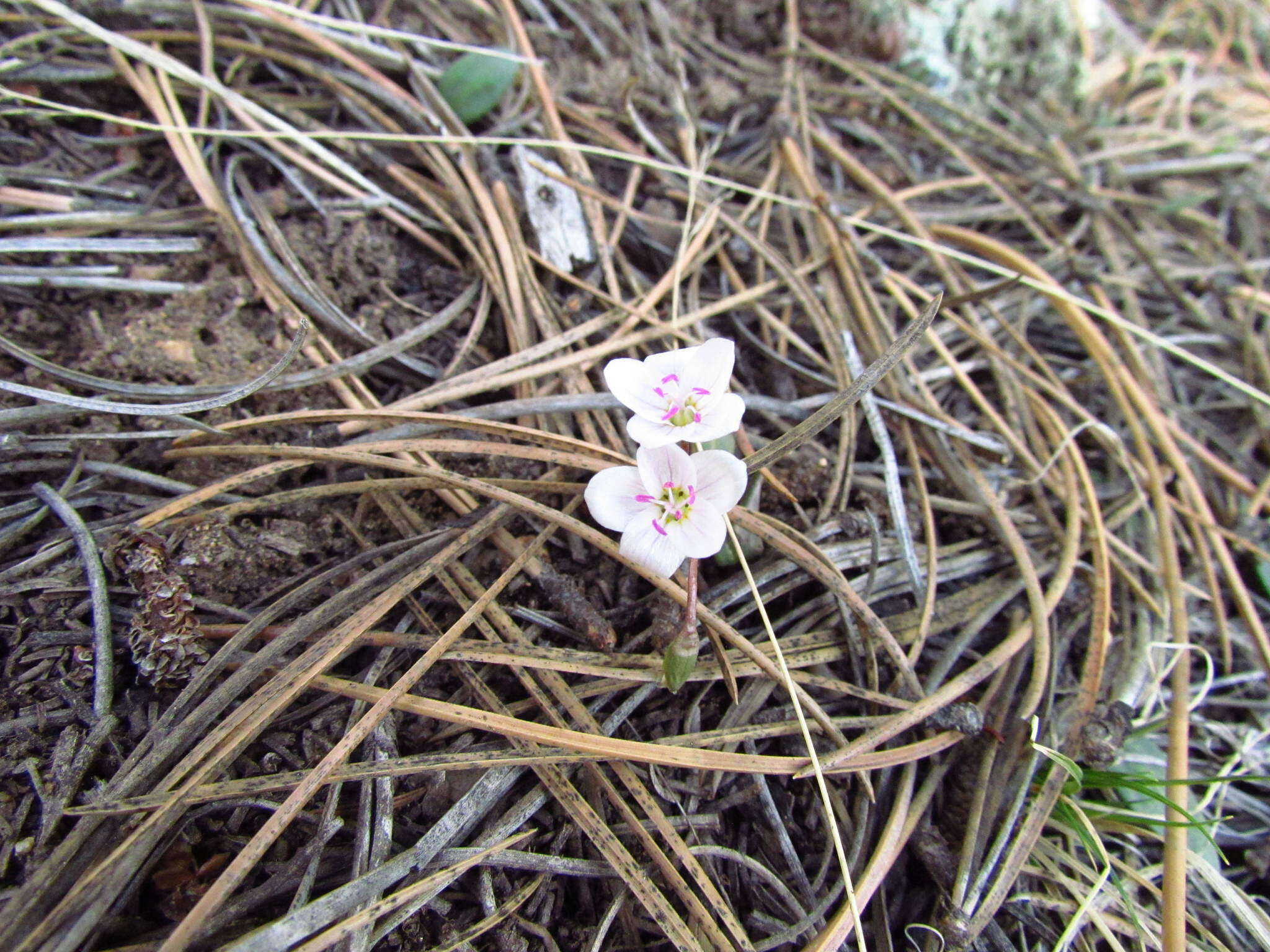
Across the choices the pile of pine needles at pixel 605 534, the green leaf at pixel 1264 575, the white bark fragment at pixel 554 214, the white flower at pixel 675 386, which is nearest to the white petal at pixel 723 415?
the white flower at pixel 675 386

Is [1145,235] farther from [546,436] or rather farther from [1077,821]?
[546,436]

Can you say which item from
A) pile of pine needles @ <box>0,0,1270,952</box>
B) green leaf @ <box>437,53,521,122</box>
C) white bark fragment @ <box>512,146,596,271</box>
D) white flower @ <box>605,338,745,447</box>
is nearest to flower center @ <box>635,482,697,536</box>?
white flower @ <box>605,338,745,447</box>

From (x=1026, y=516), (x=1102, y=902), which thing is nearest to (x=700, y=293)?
(x=1026, y=516)

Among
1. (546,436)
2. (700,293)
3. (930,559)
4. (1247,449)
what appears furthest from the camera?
(1247,449)

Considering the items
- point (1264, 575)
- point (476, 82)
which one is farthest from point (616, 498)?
point (1264, 575)

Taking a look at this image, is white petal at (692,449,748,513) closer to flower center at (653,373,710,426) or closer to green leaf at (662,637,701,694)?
flower center at (653,373,710,426)

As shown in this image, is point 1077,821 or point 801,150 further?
point 801,150
